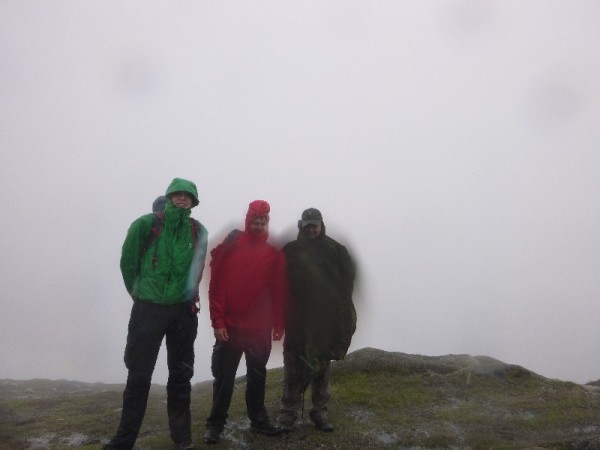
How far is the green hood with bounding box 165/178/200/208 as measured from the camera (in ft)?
30.0

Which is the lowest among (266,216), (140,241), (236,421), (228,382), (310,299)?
(236,421)

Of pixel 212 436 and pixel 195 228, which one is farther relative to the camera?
pixel 212 436

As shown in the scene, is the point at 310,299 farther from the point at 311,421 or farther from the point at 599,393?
the point at 599,393

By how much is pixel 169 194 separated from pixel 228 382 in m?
4.19

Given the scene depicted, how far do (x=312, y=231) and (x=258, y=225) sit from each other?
133cm

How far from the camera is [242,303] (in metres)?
10.0

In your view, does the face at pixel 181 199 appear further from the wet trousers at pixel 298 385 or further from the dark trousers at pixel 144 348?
the wet trousers at pixel 298 385

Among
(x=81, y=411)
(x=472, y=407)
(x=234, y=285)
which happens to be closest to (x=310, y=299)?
(x=234, y=285)

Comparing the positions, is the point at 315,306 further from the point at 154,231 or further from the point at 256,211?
the point at 154,231

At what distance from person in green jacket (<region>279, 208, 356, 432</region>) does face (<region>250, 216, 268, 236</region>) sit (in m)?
0.90

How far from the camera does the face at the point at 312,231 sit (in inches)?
419

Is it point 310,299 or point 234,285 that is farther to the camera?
point 310,299

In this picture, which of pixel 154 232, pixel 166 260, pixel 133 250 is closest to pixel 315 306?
pixel 166 260

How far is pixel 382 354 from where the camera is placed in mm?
21031
